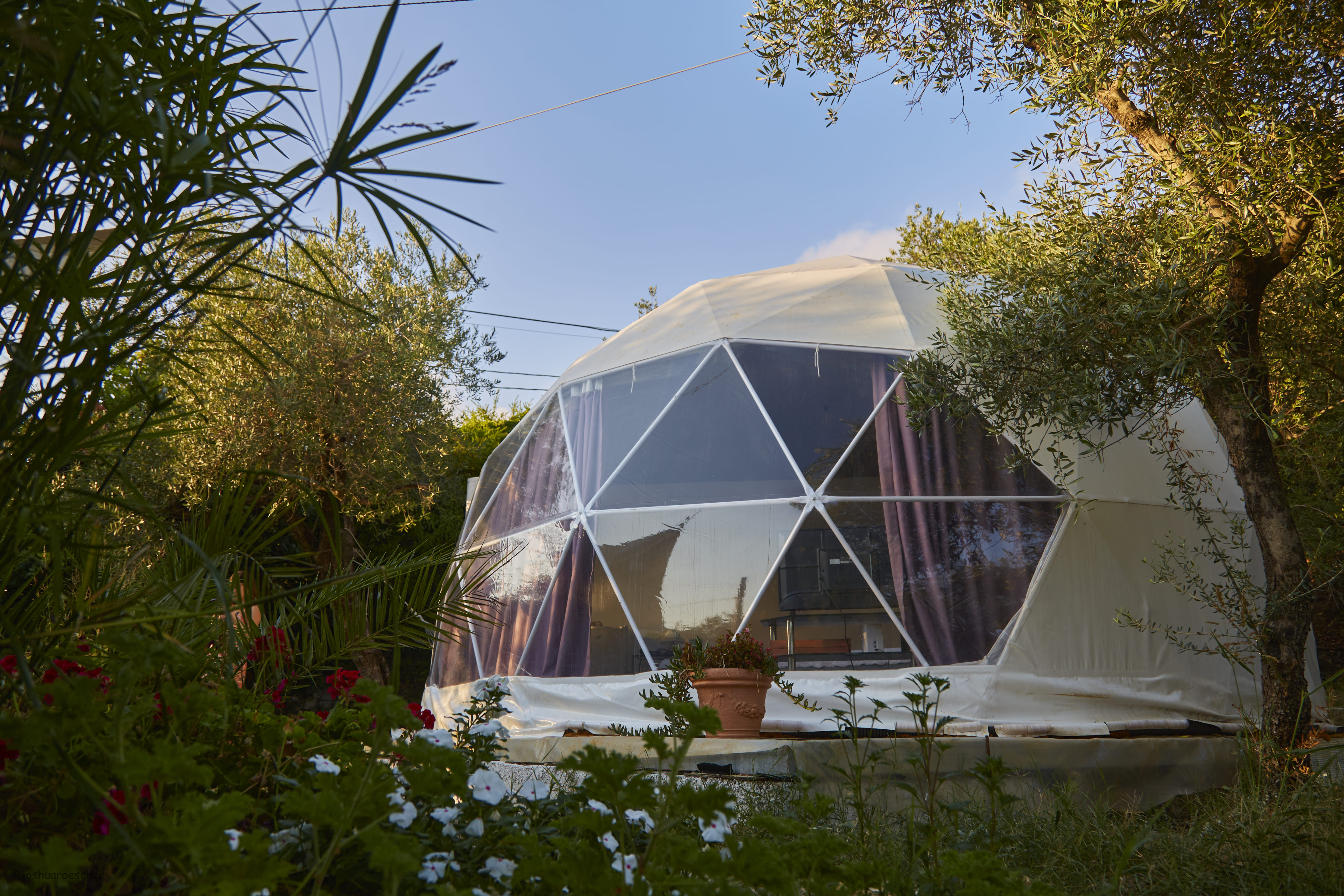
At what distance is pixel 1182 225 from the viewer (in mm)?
5910

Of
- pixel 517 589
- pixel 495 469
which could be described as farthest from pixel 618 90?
pixel 517 589

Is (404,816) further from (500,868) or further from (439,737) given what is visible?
(439,737)

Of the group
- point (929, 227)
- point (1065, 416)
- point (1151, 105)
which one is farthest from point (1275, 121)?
point (929, 227)

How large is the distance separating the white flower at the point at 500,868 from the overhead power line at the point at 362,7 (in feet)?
4.55

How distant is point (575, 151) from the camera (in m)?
7.89

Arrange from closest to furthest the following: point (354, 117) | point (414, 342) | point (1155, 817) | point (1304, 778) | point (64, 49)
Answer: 1. point (64, 49)
2. point (354, 117)
3. point (1155, 817)
4. point (1304, 778)
5. point (414, 342)

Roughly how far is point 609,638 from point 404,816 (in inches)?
269

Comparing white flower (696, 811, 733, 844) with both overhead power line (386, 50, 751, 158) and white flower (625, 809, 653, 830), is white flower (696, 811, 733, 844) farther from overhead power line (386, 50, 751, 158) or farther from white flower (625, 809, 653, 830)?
overhead power line (386, 50, 751, 158)

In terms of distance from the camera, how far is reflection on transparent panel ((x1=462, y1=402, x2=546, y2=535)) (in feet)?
35.6

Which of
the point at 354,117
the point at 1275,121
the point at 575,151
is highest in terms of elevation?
the point at 575,151

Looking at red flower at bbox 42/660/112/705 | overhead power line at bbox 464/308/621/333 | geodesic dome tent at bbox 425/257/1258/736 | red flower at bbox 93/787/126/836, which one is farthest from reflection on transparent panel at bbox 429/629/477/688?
Result: overhead power line at bbox 464/308/621/333

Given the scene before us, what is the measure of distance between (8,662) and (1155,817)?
3.16 meters

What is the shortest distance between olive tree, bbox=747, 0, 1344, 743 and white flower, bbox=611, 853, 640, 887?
5.10 m

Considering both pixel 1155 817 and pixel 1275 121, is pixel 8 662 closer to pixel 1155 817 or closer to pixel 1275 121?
pixel 1155 817
